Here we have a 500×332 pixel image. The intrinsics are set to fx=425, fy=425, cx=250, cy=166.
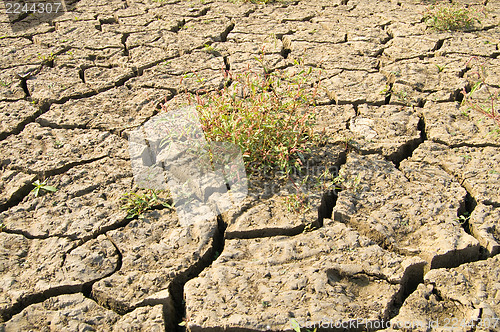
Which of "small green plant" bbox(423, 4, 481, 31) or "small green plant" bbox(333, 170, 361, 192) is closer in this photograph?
"small green plant" bbox(333, 170, 361, 192)

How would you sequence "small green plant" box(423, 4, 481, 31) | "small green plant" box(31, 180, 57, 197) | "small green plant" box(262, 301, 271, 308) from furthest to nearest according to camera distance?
"small green plant" box(423, 4, 481, 31) → "small green plant" box(31, 180, 57, 197) → "small green plant" box(262, 301, 271, 308)

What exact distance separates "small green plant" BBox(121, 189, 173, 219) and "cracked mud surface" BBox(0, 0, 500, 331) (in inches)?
1.7

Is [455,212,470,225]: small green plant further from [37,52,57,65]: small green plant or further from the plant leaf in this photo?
[37,52,57,65]: small green plant

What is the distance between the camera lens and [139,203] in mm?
2344

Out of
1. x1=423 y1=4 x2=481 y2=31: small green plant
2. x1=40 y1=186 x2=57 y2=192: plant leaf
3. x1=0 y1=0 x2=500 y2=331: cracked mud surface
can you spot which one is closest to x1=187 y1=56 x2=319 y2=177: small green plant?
x1=0 y1=0 x2=500 y2=331: cracked mud surface

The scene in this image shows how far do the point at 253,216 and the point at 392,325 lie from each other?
33.6 inches

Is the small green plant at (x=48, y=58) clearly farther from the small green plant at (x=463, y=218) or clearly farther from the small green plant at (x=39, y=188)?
the small green plant at (x=463, y=218)

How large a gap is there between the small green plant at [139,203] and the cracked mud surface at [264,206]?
0.04m

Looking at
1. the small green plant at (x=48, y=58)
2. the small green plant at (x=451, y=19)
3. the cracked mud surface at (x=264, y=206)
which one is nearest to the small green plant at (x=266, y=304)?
the cracked mud surface at (x=264, y=206)

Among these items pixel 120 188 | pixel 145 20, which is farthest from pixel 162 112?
pixel 145 20

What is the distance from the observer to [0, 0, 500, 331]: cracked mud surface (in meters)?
1.84

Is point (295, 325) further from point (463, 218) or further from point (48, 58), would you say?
point (48, 58)

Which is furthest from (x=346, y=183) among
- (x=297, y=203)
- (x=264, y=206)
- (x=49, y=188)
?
(x=49, y=188)

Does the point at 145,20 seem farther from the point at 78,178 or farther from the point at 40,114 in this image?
the point at 78,178
